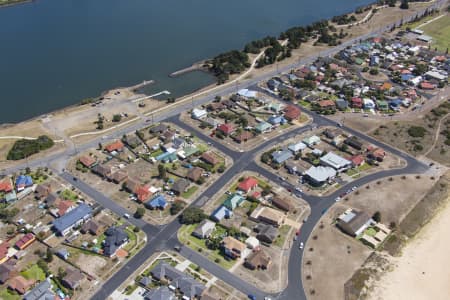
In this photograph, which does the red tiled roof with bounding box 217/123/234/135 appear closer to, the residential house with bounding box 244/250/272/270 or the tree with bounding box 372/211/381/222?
the residential house with bounding box 244/250/272/270

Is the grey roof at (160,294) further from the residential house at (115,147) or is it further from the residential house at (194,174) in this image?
the residential house at (115,147)

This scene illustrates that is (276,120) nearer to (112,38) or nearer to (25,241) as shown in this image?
(25,241)

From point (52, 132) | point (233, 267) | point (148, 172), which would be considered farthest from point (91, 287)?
point (52, 132)

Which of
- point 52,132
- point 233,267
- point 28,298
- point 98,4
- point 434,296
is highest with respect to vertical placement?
point 98,4

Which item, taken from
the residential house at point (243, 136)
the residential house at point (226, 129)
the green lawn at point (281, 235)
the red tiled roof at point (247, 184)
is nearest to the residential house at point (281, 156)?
the red tiled roof at point (247, 184)

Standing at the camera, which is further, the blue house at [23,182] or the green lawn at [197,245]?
the blue house at [23,182]

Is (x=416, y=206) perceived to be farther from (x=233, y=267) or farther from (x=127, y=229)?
(x=127, y=229)
